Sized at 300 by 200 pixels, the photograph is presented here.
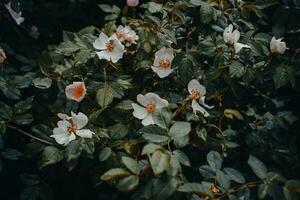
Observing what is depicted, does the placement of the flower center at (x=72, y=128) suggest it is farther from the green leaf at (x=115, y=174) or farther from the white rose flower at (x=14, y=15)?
the white rose flower at (x=14, y=15)

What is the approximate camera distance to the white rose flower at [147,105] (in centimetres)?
146

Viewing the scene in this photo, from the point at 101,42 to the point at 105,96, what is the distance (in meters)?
0.21

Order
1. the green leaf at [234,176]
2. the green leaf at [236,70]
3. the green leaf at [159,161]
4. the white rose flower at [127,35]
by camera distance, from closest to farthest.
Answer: the green leaf at [159,161], the green leaf at [234,176], the green leaf at [236,70], the white rose flower at [127,35]

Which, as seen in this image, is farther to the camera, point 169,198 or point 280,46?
point 280,46

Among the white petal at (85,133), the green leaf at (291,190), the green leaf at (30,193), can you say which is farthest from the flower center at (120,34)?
the green leaf at (291,190)

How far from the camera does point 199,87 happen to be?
58.4 inches

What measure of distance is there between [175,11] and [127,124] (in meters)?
0.44

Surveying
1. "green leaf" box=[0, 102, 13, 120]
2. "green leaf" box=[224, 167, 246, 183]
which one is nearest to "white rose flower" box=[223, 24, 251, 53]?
"green leaf" box=[224, 167, 246, 183]

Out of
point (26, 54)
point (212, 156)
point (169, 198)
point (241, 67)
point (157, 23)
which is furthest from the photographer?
point (26, 54)

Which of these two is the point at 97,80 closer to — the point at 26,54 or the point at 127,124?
the point at 127,124

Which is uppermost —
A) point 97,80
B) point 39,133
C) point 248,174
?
point 97,80

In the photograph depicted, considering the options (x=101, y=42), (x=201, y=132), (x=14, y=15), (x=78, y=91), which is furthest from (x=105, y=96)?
(x=14, y=15)

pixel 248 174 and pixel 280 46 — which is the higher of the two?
pixel 280 46

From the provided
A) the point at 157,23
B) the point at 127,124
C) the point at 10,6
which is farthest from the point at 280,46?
the point at 10,6
